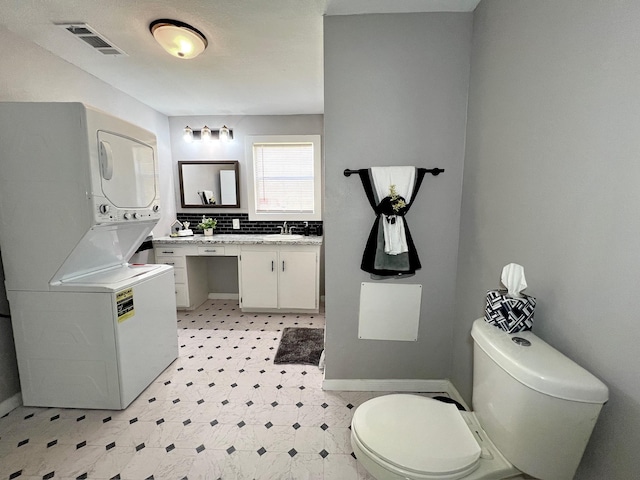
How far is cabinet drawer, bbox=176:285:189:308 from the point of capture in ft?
10.6

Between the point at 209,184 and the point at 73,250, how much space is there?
2105mm

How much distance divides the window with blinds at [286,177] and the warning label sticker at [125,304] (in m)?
1.97

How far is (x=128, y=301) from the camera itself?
1728 millimetres

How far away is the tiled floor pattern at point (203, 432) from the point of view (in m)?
1.36

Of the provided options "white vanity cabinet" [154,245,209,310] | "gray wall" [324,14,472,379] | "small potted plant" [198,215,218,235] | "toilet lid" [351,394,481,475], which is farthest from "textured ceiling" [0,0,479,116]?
"toilet lid" [351,394,481,475]

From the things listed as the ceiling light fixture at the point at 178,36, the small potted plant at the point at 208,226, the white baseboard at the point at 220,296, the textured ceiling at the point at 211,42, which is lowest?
the white baseboard at the point at 220,296

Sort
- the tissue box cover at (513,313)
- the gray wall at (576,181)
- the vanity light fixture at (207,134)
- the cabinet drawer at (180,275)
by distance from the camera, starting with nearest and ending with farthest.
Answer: the gray wall at (576,181), the tissue box cover at (513,313), the cabinet drawer at (180,275), the vanity light fixture at (207,134)

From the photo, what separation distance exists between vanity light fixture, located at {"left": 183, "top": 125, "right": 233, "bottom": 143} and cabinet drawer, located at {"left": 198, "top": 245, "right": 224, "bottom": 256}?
1.34 meters

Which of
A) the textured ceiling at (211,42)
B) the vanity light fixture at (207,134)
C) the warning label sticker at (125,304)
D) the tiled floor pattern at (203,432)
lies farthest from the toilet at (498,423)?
the vanity light fixture at (207,134)

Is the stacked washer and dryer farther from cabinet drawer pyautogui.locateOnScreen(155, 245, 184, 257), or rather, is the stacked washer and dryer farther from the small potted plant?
the small potted plant

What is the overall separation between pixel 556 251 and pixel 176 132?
387cm

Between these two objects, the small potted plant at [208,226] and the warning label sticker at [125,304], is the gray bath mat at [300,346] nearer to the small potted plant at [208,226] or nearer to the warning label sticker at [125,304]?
the warning label sticker at [125,304]

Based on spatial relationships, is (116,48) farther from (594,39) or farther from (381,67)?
(594,39)

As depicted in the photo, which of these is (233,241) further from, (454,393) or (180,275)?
(454,393)
